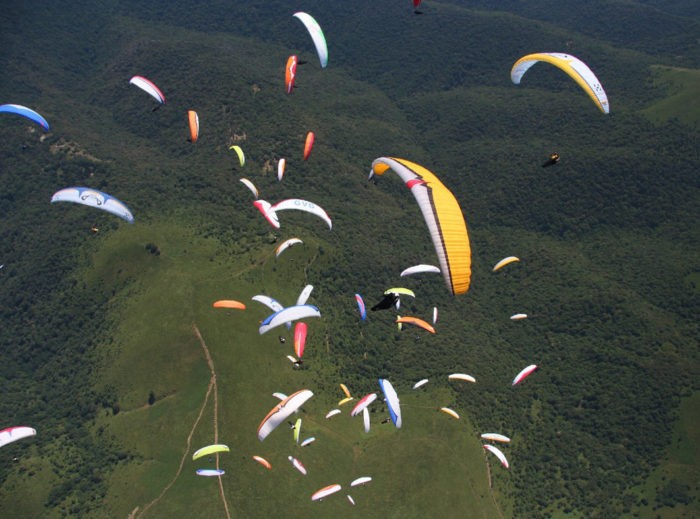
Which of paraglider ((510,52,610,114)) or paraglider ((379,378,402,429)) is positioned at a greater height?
paraglider ((510,52,610,114))

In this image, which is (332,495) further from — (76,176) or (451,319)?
(76,176)

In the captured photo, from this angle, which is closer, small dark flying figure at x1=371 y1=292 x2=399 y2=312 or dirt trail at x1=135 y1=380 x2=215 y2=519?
small dark flying figure at x1=371 y1=292 x2=399 y2=312

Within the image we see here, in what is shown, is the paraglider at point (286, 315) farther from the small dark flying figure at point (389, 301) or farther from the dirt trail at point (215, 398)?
the dirt trail at point (215, 398)

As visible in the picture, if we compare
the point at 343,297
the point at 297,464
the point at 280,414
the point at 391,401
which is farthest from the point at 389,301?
the point at 343,297

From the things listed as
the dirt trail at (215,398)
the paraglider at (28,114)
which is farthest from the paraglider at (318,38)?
the dirt trail at (215,398)

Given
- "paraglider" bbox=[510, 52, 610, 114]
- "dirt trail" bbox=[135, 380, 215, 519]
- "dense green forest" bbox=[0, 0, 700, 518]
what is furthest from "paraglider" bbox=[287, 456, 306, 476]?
"paraglider" bbox=[510, 52, 610, 114]

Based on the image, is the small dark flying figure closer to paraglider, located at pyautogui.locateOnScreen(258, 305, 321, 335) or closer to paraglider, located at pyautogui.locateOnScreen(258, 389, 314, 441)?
paraglider, located at pyautogui.locateOnScreen(258, 305, 321, 335)
